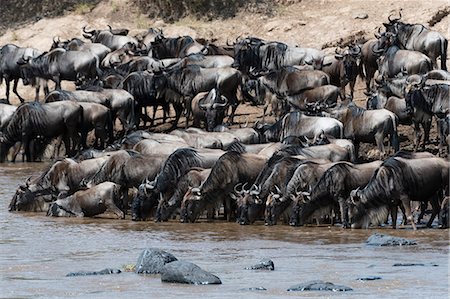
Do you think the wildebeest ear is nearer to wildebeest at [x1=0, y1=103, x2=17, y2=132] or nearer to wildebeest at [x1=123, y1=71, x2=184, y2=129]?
wildebeest at [x1=0, y1=103, x2=17, y2=132]

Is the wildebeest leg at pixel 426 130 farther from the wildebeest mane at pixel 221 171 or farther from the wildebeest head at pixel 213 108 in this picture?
the wildebeest mane at pixel 221 171

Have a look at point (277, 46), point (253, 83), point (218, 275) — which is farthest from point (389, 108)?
point (218, 275)

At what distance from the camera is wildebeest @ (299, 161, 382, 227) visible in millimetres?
18203

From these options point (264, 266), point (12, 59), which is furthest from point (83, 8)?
point (264, 266)

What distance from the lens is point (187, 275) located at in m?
12.6

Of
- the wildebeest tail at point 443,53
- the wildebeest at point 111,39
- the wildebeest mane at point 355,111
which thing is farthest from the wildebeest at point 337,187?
the wildebeest at point 111,39

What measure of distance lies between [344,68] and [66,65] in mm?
6934

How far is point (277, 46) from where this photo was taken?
3072 centimetres

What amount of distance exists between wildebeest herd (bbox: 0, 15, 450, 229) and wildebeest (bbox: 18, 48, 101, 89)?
3 cm

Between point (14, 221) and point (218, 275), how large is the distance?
6.47 metres

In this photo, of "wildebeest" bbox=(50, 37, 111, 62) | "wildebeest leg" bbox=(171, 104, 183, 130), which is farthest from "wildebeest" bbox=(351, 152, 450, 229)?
"wildebeest" bbox=(50, 37, 111, 62)

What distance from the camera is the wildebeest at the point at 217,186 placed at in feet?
62.1

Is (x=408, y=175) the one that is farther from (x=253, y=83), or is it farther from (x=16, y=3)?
(x=16, y=3)

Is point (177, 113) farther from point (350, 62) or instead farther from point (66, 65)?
point (350, 62)
